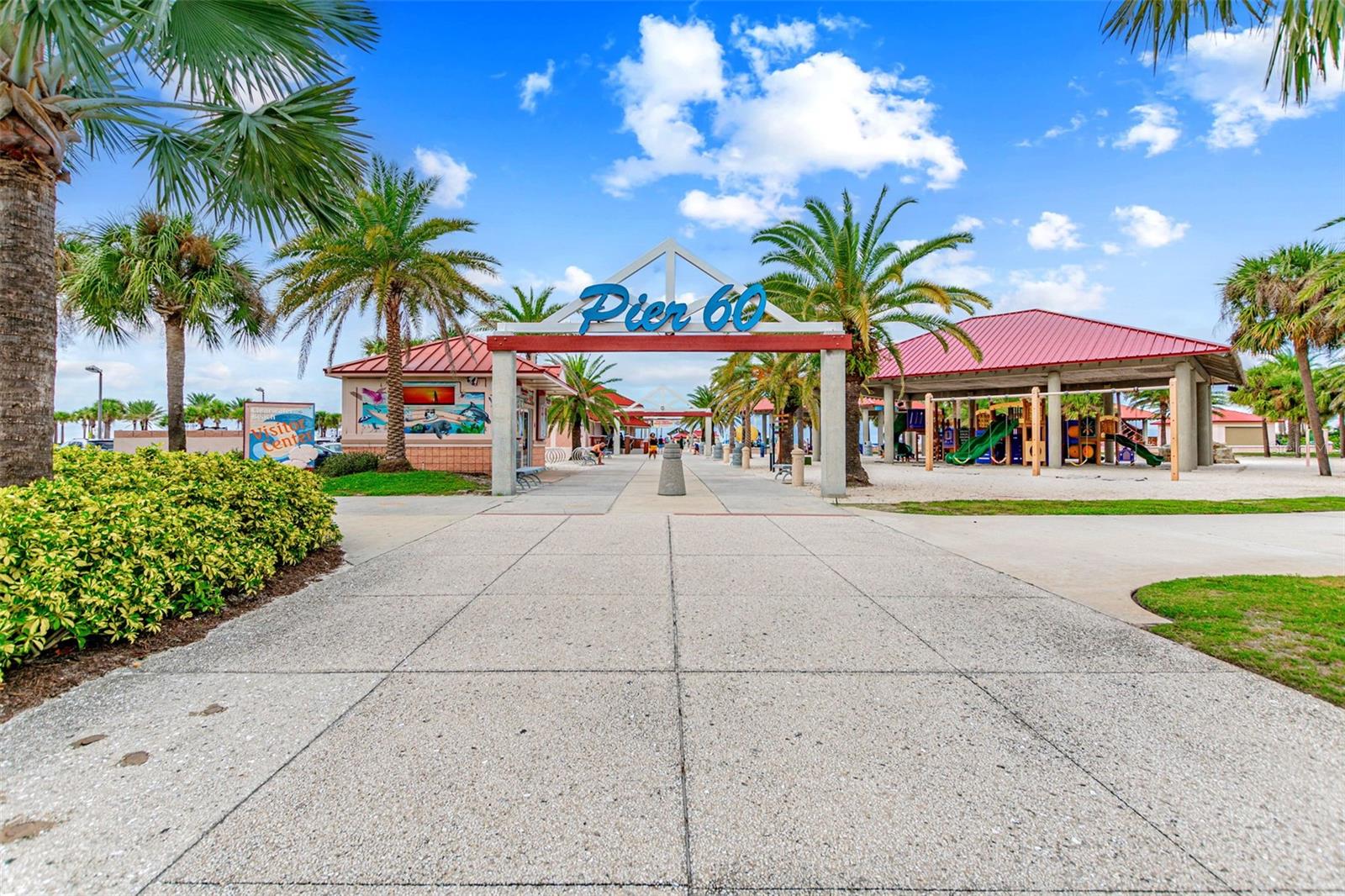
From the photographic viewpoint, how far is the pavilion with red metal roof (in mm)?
27203

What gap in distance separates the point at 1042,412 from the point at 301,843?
1464 inches

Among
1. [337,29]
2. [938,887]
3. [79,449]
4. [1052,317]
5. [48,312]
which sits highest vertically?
[1052,317]

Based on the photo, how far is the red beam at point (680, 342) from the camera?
15.8 metres

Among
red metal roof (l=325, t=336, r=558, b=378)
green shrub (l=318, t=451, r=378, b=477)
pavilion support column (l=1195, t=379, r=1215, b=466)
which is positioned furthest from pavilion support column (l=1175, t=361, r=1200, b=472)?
green shrub (l=318, t=451, r=378, b=477)

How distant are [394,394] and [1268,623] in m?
19.2

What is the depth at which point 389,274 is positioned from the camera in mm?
18125

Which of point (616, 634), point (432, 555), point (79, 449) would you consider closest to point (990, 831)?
point (616, 634)

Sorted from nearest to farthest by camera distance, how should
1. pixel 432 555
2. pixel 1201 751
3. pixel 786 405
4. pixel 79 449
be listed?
pixel 1201 751 < pixel 79 449 < pixel 432 555 < pixel 786 405

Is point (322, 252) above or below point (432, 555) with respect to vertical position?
above

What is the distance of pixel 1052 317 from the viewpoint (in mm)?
33000

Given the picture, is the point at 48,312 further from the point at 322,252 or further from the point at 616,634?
the point at 322,252

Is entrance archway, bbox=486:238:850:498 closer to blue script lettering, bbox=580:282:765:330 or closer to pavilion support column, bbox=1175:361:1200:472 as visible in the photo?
blue script lettering, bbox=580:282:765:330

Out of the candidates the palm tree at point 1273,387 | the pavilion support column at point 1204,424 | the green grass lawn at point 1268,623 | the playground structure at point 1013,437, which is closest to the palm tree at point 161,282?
the green grass lawn at point 1268,623

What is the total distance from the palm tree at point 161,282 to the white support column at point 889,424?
28.1 metres
